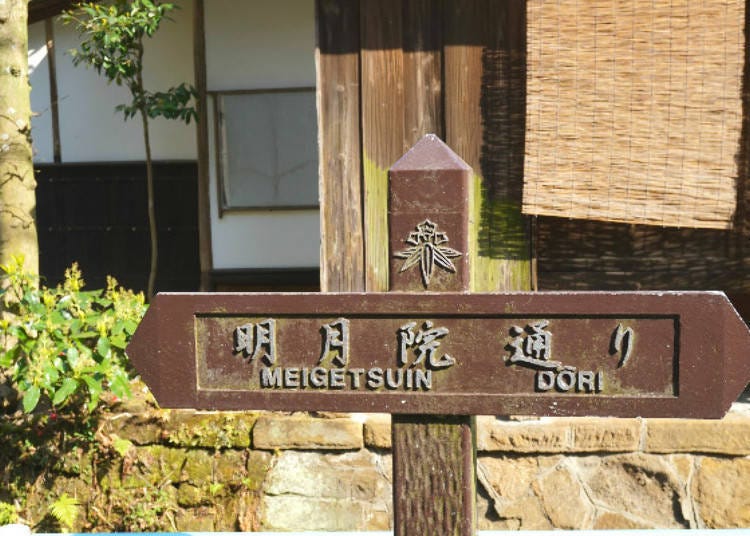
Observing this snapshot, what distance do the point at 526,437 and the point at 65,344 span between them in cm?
274

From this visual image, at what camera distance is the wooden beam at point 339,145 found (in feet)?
19.0

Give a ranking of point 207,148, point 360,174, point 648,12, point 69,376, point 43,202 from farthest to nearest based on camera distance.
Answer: point 43,202, point 207,148, point 360,174, point 648,12, point 69,376

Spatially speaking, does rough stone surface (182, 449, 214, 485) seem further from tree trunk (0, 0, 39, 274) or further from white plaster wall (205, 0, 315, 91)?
white plaster wall (205, 0, 315, 91)

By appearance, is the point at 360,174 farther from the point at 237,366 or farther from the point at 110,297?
the point at 237,366

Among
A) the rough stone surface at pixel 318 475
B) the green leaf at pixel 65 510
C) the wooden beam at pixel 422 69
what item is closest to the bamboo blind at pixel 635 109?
the wooden beam at pixel 422 69

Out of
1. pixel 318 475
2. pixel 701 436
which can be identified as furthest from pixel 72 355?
pixel 701 436

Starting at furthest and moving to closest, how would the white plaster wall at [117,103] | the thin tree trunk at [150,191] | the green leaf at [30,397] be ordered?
the white plaster wall at [117,103] < the thin tree trunk at [150,191] < the green leaf at [30,397]

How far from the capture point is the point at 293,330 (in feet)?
9.43

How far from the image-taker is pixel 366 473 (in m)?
5.23

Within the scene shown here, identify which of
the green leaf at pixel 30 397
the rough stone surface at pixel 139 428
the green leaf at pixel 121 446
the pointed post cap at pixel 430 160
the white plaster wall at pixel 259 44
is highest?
the white plaster wall at pixel 259 44

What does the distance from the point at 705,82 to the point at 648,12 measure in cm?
55

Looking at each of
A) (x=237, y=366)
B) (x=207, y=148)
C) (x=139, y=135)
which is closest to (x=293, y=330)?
(x=237, y=366)

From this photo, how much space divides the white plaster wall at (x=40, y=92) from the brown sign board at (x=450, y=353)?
641 cm

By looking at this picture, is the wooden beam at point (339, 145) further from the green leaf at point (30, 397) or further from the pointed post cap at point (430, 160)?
the pointed post cap at point (430, 160)
